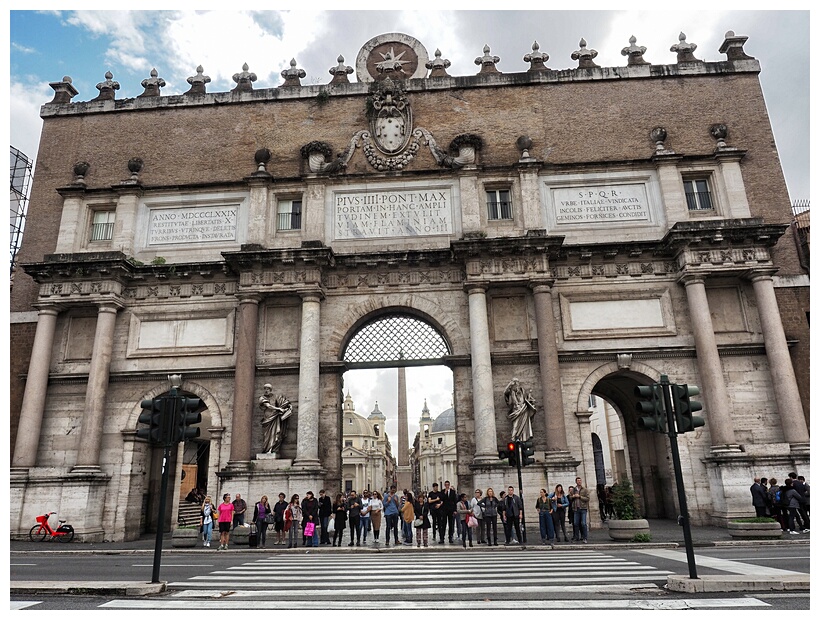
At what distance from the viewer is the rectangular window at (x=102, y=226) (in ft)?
76.5

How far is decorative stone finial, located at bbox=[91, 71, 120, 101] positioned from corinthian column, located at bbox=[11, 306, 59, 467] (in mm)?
10065

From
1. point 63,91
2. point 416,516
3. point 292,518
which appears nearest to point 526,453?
point 416,516

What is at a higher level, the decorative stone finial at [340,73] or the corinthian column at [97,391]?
the decorative stone finial at [340,73]

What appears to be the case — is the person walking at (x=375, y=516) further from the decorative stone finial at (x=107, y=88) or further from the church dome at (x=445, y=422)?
the church dome at (x=445, y=422)

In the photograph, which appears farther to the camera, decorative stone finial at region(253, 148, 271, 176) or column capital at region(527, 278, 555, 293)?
decorative stone finial at region(253, 148, 271, 176)

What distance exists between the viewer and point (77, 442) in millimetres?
20594

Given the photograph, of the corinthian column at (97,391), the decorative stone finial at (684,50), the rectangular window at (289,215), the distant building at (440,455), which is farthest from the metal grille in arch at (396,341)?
the distant building at (440,455)

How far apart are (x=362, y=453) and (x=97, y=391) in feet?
195

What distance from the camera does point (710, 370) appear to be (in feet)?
63.6

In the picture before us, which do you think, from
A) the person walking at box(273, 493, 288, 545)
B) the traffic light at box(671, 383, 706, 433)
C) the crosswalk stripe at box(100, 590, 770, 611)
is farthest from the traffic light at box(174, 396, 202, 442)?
the person walking at box(273, 493, 288, 545)

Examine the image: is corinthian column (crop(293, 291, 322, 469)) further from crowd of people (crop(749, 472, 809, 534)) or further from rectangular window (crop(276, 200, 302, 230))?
crowd of people (crop(749, 472, 809, 534))

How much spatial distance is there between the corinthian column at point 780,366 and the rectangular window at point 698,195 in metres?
3.48

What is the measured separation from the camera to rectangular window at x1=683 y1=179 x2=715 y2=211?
22.5 metres

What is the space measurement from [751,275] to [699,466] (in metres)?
6.79
